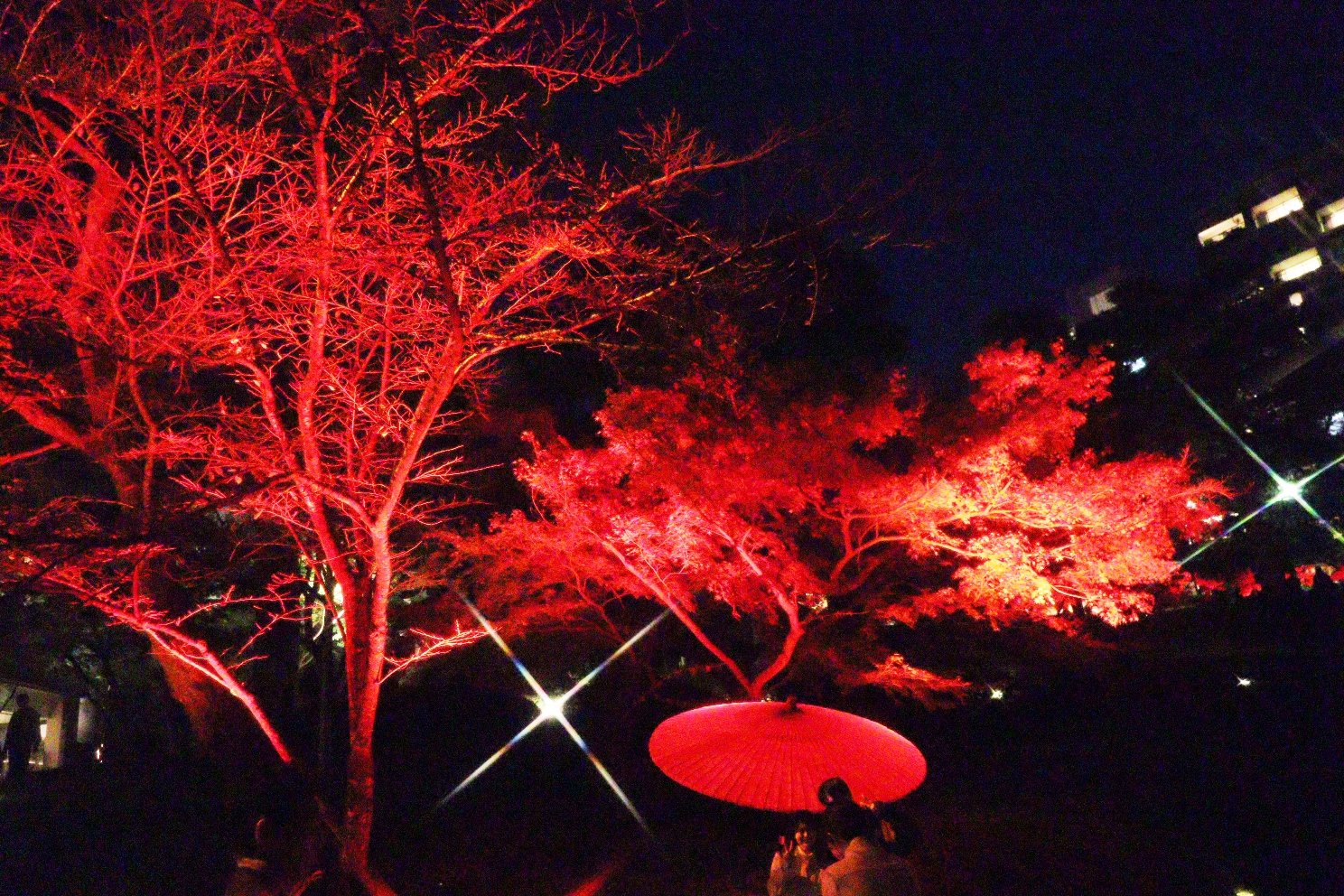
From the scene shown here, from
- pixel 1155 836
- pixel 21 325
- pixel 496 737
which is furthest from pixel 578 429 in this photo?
pixel 1155 836

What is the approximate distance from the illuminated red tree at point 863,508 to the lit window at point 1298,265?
1531 inches

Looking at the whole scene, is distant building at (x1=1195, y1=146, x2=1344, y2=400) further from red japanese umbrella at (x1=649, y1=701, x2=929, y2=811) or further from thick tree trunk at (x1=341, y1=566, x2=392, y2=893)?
thick tree trunk at (x1=341, y1=566, x2=392, y2=893)

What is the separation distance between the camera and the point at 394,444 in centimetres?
849

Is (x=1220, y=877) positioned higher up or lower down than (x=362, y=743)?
lower down

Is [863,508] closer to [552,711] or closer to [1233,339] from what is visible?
[552,711]

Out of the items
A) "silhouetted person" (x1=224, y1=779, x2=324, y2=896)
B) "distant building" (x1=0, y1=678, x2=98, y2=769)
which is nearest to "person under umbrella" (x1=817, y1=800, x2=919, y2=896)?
"silhouetted person" (x1=224, y1=779, x2=324, y2=896)

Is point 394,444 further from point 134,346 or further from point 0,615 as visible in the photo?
point 0,615

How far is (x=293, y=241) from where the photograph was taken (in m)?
6.20

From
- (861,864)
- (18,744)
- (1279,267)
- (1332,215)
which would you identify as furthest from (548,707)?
(1279,267)

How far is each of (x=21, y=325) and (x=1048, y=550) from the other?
32.0ft

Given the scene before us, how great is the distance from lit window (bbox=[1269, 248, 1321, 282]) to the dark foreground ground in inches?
1205

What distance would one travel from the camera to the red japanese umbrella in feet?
14.3

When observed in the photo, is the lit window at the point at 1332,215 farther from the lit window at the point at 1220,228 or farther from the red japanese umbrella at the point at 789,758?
the red japanese umbrella at the point at 789,758

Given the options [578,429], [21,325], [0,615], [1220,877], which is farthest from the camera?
[578,429]
